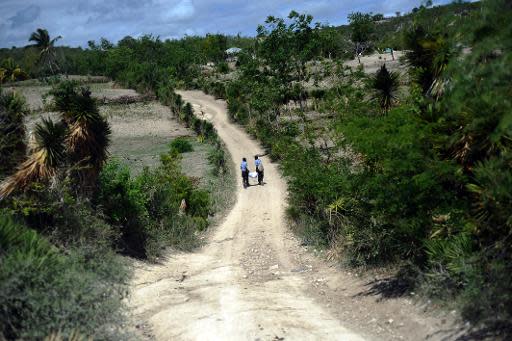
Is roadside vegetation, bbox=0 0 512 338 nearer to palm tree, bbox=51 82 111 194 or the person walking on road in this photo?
palm tree, bbox=51 82 111 194

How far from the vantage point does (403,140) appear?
10.9 metres

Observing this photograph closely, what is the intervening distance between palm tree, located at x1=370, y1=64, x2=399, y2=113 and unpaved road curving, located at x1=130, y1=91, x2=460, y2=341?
558cm

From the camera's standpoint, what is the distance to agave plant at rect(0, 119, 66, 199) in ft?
42.2

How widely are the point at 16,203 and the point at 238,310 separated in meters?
5.45

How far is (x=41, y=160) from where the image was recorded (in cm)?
1316

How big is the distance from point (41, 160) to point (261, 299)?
5.95 metres

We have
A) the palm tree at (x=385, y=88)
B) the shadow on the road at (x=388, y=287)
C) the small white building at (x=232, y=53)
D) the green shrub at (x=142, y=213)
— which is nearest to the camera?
the shadow on the road at (x=388, y=287)

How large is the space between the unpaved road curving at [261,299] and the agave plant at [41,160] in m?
3.39

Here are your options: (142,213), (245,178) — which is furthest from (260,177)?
(142,213)

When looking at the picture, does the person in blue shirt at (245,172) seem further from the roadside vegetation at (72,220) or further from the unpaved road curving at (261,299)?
the unpaved road curving at (261,299)

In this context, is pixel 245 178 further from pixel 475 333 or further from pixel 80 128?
pixel 475 333

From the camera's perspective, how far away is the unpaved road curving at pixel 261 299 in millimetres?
9992

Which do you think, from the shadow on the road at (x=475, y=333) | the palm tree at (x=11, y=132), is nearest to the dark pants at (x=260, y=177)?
the palm tree at (x=11, y=132)

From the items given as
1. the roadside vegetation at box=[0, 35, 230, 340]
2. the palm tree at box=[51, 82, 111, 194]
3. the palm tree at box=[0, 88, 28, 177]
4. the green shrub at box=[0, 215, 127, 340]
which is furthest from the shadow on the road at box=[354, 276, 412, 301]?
the palm tree at box=[0, 88, 28, 177]
